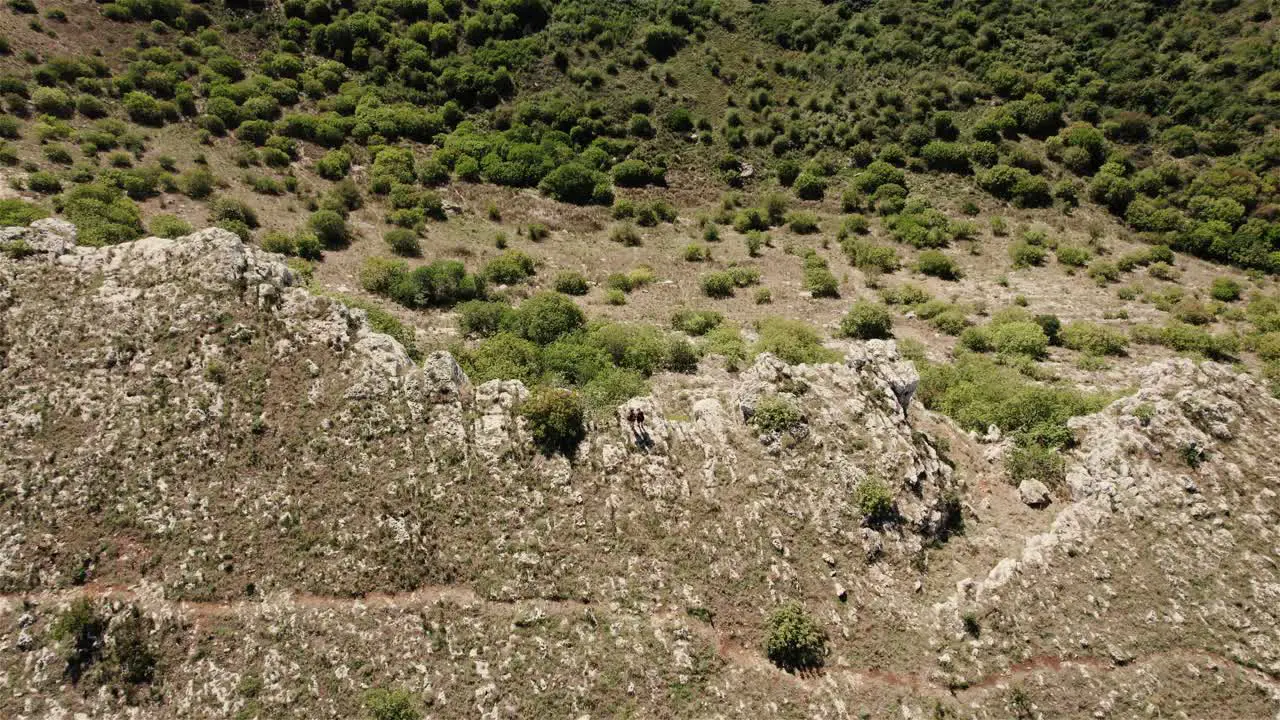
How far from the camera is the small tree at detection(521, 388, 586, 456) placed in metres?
24.9

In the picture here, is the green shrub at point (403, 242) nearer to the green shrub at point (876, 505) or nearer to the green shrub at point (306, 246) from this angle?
the green shrub at point (306, 246)

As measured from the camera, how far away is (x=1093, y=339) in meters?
38.4

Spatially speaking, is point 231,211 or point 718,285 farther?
point 718,285

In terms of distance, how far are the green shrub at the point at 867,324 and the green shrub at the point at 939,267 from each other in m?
11.5

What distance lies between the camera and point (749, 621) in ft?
69.9

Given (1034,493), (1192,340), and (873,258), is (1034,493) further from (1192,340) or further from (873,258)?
(873,258)

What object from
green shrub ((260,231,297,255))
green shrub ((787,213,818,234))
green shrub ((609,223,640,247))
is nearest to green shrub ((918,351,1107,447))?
green shrub ((787,213,818,234))

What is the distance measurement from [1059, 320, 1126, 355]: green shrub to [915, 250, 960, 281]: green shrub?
1112cm

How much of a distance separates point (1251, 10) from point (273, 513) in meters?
99.6

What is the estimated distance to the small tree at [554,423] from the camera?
24938 millimetres

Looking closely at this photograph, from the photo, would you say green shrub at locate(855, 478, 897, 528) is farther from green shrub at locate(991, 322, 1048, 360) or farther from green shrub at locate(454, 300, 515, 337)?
green shrub at locate(454, 300, 515, 337)

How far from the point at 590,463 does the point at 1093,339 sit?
110ft

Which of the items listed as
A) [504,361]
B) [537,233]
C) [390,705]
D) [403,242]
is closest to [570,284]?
[537,233]

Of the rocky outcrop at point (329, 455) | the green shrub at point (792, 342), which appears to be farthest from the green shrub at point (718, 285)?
the rocky outcrop at point (329, 455)
